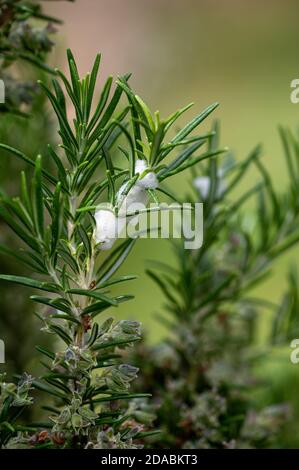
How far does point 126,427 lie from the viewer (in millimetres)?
342

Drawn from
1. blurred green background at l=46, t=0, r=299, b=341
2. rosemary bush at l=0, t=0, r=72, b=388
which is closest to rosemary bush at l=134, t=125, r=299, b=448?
rosemary bush at l=0, t=0, r=72, b=388

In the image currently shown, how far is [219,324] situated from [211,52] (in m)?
1.66

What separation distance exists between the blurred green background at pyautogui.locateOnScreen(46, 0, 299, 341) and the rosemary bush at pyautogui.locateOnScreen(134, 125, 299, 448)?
942 mm

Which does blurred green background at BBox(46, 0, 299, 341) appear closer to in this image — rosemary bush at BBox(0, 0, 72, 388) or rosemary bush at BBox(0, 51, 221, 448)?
rosemary bush at BBox(0, 0, 72, 388)

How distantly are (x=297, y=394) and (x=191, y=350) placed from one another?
150 millimetres

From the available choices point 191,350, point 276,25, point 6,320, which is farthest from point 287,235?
point 276,25

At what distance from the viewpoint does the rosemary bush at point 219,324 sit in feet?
1.42

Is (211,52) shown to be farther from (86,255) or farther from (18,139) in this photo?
(86,255)

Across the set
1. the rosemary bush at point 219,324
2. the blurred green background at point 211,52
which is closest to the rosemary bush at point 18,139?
the rosemary bush at point 219,324

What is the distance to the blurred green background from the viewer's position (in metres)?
1.73

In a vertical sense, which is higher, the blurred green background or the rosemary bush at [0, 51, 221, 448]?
the blurred green background

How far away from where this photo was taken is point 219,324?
53 centimetres

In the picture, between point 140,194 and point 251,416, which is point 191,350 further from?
point 140,194

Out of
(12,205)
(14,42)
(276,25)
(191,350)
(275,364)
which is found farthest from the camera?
(276,25)
